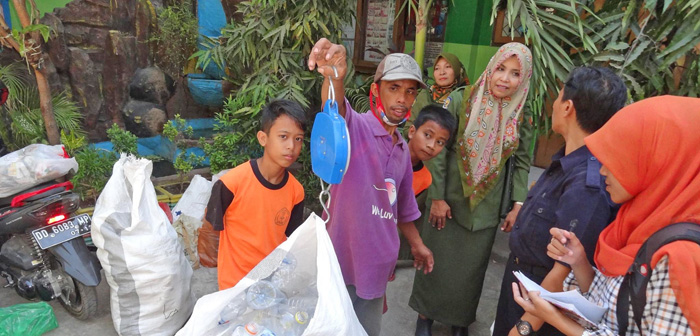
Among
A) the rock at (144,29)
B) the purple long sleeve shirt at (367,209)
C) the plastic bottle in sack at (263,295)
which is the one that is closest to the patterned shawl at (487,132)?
the purple long sleeve shirt at (367,209)

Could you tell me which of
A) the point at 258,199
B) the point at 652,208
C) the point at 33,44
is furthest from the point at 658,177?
the point at 33,44

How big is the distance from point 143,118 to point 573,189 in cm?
409

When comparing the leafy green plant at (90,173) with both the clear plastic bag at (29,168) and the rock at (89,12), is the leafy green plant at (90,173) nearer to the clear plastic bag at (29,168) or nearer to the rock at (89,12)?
the clear plastic bag at (29,168)

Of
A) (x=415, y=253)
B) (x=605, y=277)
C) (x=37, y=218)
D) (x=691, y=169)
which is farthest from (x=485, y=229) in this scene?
(x=37, y=218)

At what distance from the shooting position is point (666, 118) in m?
1.04

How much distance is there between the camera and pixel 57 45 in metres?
3.59

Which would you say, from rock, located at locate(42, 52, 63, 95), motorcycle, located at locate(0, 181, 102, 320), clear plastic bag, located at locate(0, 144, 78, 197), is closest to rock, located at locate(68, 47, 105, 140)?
rock, located at locate(42, 52, 63, 95)

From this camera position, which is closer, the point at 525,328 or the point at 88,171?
the point at 525,328

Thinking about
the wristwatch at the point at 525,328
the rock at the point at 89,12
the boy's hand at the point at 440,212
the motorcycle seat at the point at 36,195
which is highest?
the rock at the point at 89,12

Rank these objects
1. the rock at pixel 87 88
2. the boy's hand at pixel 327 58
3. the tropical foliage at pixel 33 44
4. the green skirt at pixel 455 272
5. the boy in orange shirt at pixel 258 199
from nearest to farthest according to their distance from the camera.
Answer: the boy's hand at pixel 327 58 < the boy in orange shirt at pixel 258 199 < the green skirt at pixel 455 272 < the tropical foliage at pixel 33 44 < the rock at pixel 87 88

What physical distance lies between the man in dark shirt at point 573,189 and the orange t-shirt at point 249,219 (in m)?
1.09

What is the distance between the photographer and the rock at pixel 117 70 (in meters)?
3.95

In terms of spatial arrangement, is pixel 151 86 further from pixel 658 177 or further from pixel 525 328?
pixel 658 177

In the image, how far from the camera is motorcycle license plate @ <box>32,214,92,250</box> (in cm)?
239
